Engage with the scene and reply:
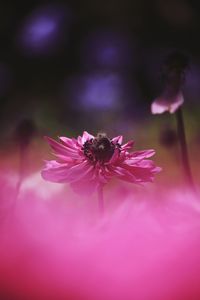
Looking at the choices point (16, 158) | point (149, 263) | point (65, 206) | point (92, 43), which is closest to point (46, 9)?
point (92, 43)

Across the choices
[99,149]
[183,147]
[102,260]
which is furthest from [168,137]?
[102,260]

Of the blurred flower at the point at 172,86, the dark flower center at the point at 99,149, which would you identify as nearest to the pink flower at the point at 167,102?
the blurred flower at the point at 172,86

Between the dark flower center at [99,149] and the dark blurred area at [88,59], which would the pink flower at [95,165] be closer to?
the dark flower center at [99,149]

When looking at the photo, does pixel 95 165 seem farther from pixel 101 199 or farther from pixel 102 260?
pixel 102 260

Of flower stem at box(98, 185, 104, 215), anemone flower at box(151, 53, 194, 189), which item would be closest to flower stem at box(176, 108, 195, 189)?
anemone flower at box(151, 53, 194, 189)

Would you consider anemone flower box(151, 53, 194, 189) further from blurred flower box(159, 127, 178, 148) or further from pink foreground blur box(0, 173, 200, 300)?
pink foreground blur box(0, 173, 200, 300)

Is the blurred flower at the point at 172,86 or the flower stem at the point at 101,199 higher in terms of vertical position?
the blurred flower at the point at 172,86
